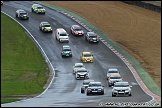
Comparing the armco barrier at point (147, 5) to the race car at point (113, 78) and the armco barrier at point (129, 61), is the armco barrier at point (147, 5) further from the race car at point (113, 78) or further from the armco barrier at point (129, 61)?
the race car at point (113, 78)

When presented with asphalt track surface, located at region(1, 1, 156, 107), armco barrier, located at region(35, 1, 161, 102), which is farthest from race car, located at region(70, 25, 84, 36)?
armco barrier, located at region(35, 1, 161, 102)

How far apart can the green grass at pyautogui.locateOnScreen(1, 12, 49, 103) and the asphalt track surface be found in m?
1.60

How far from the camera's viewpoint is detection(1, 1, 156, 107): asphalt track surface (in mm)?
51100

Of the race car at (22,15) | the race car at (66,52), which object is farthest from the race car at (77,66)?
the race car at (22,15)

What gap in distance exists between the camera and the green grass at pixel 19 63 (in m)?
Answer: 63.8

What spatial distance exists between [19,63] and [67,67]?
6.66m

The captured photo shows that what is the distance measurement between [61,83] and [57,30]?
26.7 m

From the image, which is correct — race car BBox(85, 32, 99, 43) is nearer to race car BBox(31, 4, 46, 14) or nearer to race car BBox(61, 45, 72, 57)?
race car BBox(61, 45, 72, 57)

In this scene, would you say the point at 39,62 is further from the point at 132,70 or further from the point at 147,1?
the point at 147,1

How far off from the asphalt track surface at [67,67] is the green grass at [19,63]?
160 centimetres

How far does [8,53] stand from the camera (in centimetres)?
8425

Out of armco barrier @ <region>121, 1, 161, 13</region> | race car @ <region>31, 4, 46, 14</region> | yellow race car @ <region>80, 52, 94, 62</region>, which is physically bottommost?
armco barrier @ <region>121, 1, 161, 13</region>

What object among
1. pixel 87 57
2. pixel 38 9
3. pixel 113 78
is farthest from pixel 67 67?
pixel 38 9

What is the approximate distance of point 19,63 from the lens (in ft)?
259
